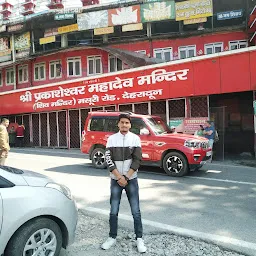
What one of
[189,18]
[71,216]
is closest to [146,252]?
[71,216]

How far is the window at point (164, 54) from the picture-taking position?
19.5m

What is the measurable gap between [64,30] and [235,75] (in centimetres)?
1438

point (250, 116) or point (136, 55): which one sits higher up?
point (136, 55)

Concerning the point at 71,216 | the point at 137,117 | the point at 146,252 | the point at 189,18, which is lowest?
the point at 146,252

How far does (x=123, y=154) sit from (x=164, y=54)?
56.2ft

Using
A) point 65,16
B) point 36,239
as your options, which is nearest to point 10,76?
point 65,16

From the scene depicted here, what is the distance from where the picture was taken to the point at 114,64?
21.0 metres

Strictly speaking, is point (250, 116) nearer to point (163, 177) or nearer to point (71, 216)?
point (163, 177)

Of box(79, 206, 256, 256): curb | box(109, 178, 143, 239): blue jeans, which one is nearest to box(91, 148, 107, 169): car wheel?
box(79, 206, 256, 256): curb

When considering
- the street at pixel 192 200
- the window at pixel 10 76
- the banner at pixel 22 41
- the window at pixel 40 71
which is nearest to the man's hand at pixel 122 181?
the street at pixel 192 200

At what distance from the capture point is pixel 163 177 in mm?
8359

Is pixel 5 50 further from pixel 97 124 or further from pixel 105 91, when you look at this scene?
pixel 97 124

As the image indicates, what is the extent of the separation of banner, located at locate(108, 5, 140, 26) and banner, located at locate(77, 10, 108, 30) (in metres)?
0.40

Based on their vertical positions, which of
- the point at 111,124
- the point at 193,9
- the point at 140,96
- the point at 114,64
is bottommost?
the point at 111,124
